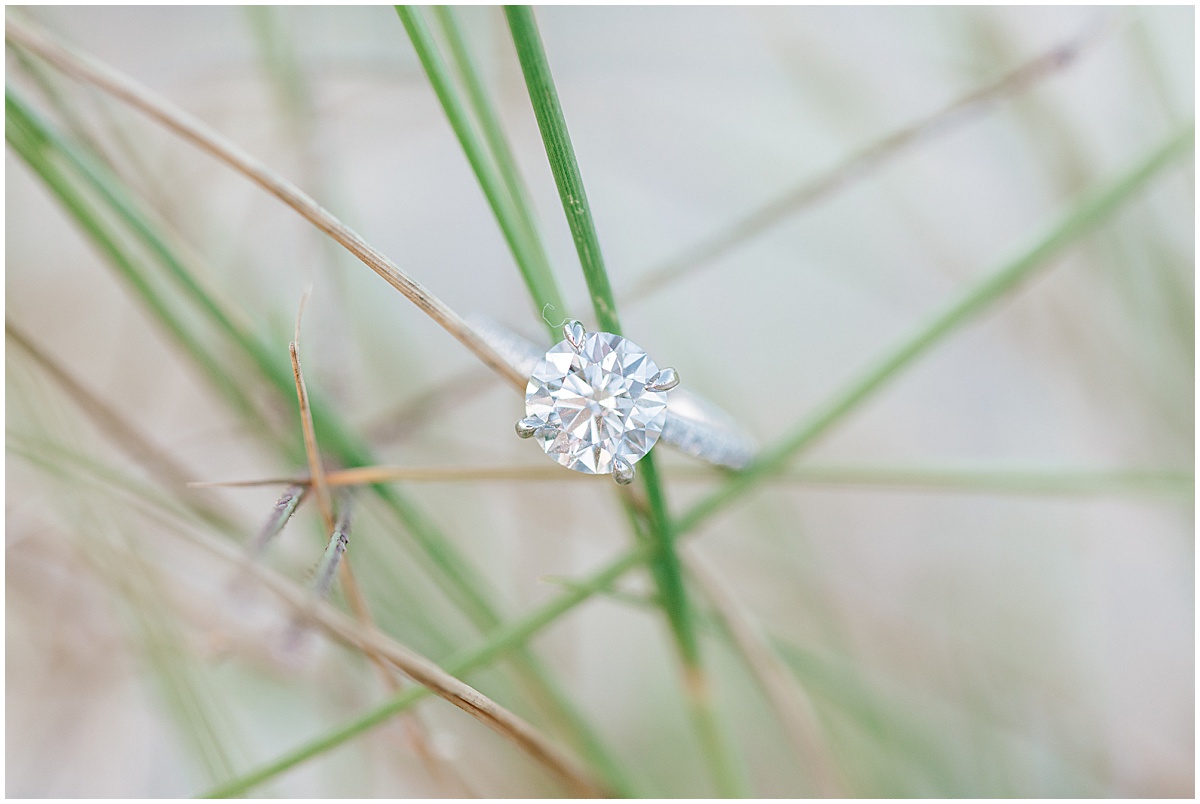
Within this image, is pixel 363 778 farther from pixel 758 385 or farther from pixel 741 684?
pixel 758 385

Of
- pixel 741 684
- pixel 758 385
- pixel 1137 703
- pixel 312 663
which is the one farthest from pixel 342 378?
pixel 1137 703

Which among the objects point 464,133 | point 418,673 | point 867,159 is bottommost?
point 418,673

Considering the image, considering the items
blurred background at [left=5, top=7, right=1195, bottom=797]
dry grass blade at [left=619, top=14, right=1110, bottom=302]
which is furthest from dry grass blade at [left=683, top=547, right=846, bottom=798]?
dry grass blade at [left=619, top=14, right=1110, bottom=302]

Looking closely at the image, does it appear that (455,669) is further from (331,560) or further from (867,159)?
(867,159)

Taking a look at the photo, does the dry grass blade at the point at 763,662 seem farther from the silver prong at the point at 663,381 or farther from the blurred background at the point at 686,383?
the silver prong at the point at 663,381

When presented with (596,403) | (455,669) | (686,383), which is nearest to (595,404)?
(596,403)

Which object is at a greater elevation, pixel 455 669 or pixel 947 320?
pixel 947 320

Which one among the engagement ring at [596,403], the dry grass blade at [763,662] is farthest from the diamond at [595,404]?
the dry grass blade at [763,662]
